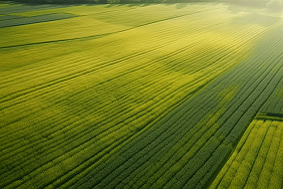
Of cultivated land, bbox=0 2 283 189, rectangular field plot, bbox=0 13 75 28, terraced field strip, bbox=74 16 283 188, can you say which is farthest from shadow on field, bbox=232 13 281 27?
rectangular field plot, bbox=0 13 75 28

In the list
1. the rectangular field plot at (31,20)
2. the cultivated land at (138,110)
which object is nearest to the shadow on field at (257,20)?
the cultivated land at (138,110)

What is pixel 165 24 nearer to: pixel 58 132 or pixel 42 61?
pixel 42 61

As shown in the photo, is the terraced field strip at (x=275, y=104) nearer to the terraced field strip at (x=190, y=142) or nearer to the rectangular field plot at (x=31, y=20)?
the terraced field strip at (x=190, y=142)

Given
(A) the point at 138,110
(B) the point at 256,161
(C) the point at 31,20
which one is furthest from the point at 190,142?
(C) the point at 31,20

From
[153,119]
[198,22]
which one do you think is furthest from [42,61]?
[198,22]

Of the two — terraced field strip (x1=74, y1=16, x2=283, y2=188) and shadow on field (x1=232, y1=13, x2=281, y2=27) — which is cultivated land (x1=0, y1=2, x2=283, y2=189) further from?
shadow on field (x1=232, y1=13, x2=281, y2=27)

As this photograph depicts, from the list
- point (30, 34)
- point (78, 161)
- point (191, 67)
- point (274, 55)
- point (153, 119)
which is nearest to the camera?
point (78, 161)
